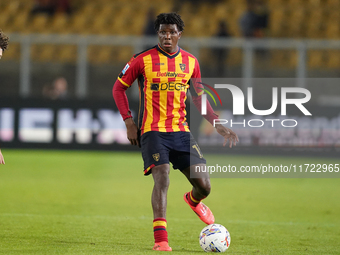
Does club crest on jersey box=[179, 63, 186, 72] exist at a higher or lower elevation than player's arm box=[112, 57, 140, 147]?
higher

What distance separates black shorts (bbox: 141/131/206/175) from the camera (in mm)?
5262

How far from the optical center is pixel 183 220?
7008 mm

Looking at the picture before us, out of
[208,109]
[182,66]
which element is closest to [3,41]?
[182,66]

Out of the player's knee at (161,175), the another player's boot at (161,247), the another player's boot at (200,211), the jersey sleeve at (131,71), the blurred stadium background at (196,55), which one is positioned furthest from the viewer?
the blurred stadium background at (196,55)

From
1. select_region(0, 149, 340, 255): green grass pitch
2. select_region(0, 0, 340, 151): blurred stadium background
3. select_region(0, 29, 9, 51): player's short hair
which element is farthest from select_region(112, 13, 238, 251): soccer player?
select_region(0, 0, 340, 151): blurred stadium background

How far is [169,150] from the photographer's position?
5414 mm

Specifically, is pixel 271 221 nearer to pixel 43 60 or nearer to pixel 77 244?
pixel 77 244

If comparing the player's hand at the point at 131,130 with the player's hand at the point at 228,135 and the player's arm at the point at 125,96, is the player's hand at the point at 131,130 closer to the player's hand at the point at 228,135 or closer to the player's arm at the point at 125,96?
the player's arm at the point at 125,96

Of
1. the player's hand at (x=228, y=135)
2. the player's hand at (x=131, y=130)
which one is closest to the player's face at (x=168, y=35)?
the player's hand at (x=131, y=130)

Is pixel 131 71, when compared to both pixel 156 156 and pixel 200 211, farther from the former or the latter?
pixel 200 211

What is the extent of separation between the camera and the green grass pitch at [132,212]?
5.38 metres

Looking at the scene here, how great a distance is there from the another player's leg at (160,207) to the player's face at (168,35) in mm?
1142

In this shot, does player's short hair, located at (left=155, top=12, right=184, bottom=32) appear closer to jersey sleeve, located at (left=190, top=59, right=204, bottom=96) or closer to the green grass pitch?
jersey sleeve, located at (left=190, top=59, right=204, bottom=96)

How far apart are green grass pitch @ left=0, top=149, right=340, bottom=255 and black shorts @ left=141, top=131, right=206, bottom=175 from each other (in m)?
0.77
